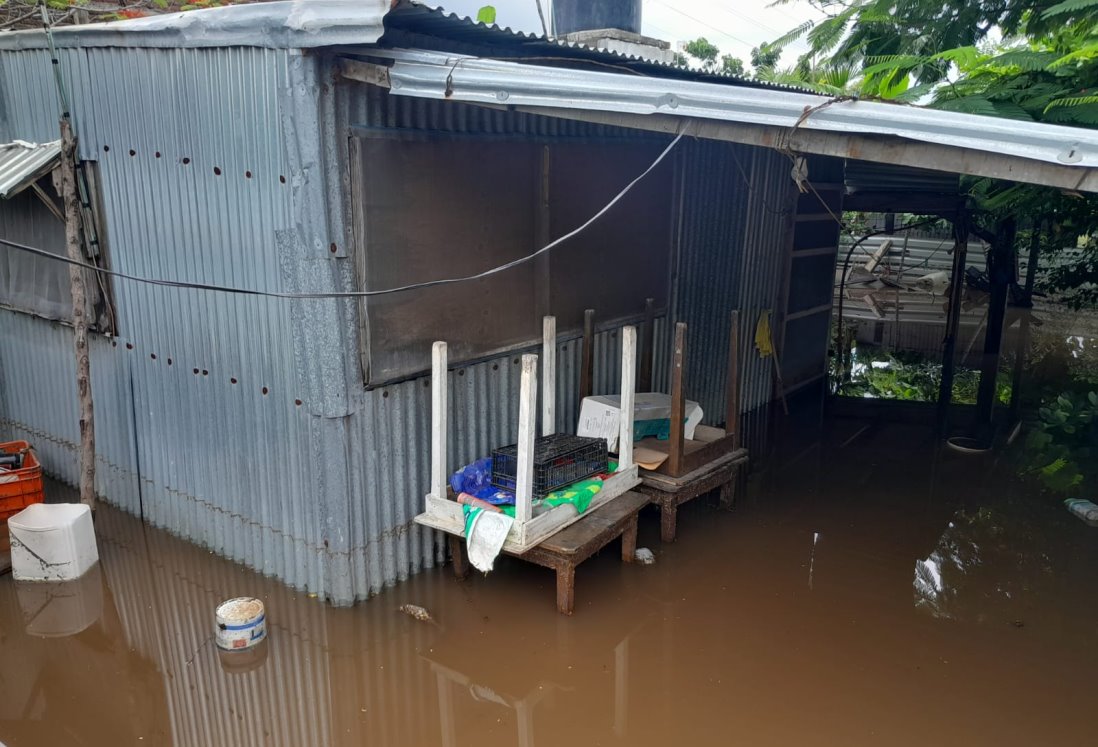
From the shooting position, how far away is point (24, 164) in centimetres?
600

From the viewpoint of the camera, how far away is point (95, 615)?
212 inches

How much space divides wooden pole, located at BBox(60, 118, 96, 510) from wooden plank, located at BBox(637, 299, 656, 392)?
4.61 m

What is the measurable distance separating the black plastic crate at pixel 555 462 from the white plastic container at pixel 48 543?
10.1 ft

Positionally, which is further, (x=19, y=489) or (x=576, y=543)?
(x=19, y=489)

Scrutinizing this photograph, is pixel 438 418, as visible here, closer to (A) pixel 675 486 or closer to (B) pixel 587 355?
(B) pixel 587 355

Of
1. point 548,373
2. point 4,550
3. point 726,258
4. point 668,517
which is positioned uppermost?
point 726,258

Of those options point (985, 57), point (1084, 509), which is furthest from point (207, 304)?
point (1084, 509)

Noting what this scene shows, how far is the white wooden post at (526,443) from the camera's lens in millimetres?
5059

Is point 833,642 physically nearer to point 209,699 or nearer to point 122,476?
point 209,699

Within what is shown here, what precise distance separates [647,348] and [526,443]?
8.89ft

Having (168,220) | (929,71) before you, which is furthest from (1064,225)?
(168,220)

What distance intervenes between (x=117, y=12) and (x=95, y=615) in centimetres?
695

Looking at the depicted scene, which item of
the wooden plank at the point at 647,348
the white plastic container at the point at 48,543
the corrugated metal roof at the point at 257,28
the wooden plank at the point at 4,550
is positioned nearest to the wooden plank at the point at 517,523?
the wooden plank at the point at 647,348

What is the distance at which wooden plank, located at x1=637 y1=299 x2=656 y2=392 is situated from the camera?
293 inches
